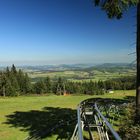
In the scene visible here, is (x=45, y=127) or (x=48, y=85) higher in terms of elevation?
(x=45, y=127)

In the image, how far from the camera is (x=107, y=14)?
57.6 ft

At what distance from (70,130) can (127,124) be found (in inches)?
536

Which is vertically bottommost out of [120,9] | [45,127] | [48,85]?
[48,85]

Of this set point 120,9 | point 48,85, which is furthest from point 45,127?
point 48,85

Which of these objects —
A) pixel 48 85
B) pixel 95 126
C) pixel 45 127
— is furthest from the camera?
pixel 48 85

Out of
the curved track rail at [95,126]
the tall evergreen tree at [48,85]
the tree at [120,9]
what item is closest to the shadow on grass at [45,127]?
the curved track rail at [95,126]

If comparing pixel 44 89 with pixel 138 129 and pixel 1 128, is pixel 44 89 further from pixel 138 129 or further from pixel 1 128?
pixel 138 129

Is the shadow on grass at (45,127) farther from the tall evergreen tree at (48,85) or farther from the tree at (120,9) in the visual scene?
the tall evergreen tree at (48,85)

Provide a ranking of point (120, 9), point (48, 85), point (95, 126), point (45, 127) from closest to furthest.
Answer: point (95, 126) → point (120, 9) → point (45, 127) → point (48, 85)

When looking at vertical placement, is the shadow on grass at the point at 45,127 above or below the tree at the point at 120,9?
below

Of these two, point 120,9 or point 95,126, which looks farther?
point 120,9

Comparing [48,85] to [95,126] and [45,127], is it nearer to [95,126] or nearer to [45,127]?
Answer: [45,127]

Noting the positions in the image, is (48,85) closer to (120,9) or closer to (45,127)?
(45,127)

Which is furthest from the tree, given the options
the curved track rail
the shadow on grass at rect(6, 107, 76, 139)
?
the shadow on grass at rect(6, 107, 76, 139)
